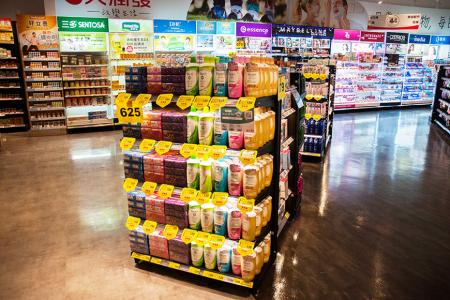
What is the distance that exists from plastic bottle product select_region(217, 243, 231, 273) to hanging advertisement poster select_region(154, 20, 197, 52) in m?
8.61

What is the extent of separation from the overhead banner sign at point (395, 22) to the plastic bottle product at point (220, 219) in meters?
11.5

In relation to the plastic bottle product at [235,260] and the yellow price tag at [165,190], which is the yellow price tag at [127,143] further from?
the plastic bottle product at [235,260]

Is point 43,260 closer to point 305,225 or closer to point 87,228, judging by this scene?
point 87,228

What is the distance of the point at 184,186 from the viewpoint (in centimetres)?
329

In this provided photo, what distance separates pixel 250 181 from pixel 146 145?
1.03 meters

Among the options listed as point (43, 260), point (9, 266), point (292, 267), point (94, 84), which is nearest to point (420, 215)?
point (292, 267)

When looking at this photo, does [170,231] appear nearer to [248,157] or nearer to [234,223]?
[234,223]

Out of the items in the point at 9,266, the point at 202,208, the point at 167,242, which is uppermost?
the point at 202,208

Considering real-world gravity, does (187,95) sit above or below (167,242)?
above

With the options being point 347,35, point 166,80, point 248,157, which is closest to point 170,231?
point 248,157

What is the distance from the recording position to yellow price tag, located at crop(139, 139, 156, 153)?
3262 mm

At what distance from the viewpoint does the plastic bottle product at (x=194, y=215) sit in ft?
10.5

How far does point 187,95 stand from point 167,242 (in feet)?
4.54

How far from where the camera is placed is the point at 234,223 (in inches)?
120
